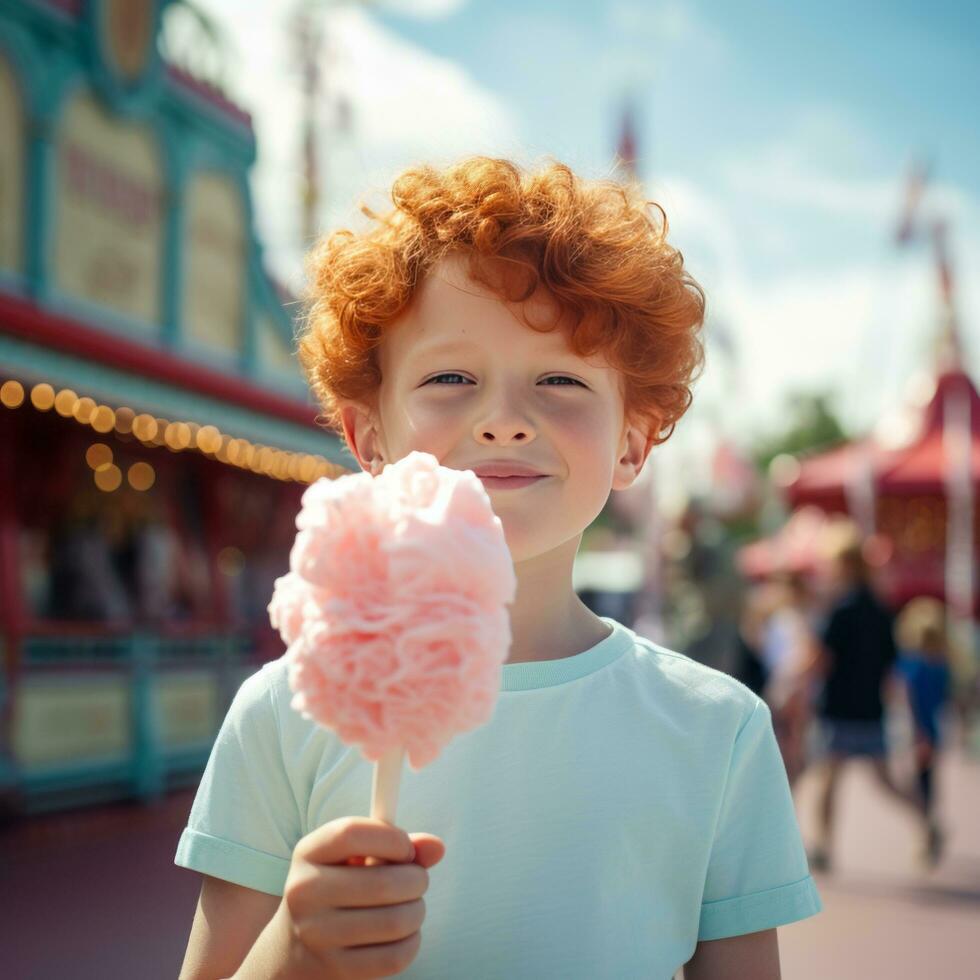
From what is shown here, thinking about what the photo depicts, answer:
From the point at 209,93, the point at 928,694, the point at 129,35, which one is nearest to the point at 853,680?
the point at 928,694

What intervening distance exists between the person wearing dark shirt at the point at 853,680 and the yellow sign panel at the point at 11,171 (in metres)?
5.45

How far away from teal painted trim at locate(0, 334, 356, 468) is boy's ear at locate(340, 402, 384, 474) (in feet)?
18.4

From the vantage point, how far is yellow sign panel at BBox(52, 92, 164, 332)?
8305mm

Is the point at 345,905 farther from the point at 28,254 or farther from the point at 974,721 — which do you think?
the point at 974,721

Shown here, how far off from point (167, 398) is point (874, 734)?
5353mm

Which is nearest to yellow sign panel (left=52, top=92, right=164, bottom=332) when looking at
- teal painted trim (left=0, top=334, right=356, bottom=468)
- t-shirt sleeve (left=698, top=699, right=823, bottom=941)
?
teal painted trim (left=0, top=334, right=356, bottom=468)

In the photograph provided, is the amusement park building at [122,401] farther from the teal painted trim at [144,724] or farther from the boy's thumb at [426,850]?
the boy's thumb at [426,850]

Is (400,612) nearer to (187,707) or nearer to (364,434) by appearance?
(364,434)

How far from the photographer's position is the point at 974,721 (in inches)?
643

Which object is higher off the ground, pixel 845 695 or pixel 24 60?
pixel 24 60

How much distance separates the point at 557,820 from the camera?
5.17 ft

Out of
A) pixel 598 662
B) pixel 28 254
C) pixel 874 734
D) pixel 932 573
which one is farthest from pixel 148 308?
pixel 932 573

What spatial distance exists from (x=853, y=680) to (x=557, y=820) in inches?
245

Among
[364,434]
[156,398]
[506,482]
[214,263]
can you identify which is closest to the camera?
[506,482]
